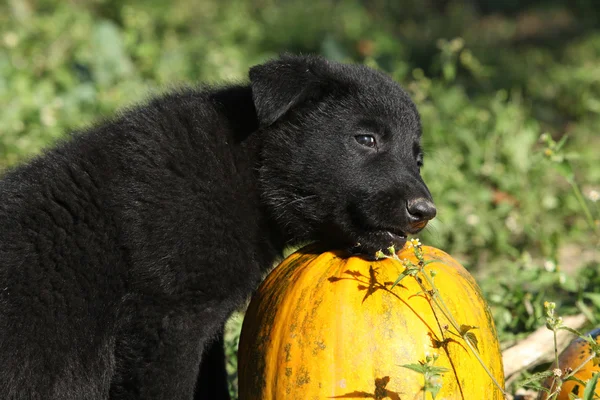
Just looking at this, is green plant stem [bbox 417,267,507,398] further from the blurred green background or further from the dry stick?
the blurred green background

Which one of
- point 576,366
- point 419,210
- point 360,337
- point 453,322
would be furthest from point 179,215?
point 576,366

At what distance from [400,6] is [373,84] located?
9.13 metres

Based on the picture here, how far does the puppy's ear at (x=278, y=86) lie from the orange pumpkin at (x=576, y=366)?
1.56m

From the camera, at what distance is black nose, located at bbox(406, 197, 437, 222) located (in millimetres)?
3365

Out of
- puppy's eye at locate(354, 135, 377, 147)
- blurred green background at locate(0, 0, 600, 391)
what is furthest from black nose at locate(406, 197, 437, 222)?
blurred green background at locate(0, 0, 600, 391)

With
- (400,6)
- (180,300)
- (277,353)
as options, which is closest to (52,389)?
(180,300)

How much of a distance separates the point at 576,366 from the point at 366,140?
4.18 ft

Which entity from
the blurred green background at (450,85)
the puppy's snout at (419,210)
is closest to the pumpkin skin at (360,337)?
the puppy's snout at (419,210)

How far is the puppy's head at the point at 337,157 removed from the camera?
11.2 feet

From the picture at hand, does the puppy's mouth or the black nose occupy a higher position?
the black nose

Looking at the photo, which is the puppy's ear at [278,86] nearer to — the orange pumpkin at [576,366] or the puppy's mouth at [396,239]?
the puppy's mouth at [396,239]

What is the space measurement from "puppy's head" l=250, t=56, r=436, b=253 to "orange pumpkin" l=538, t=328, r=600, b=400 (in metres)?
0.80

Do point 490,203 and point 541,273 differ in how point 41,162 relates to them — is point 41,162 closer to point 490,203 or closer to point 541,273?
point 541,273

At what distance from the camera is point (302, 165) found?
3.56 m
